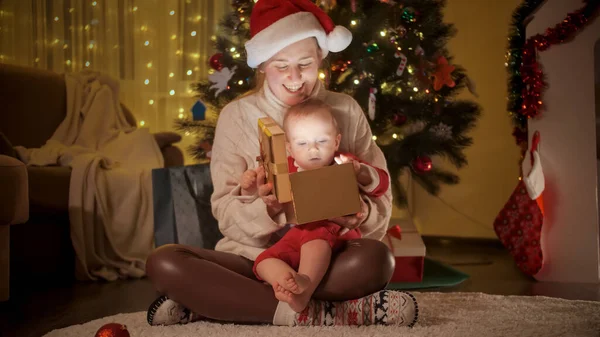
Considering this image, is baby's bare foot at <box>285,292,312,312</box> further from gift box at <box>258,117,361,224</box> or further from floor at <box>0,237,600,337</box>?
floor at <box>0,237,600,337</box>

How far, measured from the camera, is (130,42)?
4484 millimetres

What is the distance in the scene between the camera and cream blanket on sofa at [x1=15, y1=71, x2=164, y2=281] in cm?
289

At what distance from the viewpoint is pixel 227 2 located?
4.47 m

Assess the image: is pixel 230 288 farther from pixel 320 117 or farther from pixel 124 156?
pixel 124 156

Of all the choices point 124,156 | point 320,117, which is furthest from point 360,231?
point 124,156

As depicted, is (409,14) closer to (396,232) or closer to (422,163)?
(422,163)

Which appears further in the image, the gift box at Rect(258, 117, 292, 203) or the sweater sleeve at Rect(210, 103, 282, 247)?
the sweater sleeve at Rect(210, 103, 282, 247)

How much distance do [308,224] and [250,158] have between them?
0.29 m

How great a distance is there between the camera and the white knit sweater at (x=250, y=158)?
171 centimetres

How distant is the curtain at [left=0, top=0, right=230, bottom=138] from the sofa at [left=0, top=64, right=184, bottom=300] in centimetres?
72

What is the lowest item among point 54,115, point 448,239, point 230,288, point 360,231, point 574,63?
point 448,239

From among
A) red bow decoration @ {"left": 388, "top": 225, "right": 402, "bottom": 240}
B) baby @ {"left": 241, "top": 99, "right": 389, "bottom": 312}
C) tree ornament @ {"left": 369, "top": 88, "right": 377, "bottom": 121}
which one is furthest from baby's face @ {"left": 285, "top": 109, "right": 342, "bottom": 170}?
red bow decoration @ {"left": 388, "top": 225, "right": 402, "bottom": 240}

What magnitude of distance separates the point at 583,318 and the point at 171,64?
3424mm

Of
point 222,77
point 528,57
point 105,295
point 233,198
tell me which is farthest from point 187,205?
point 528,57
